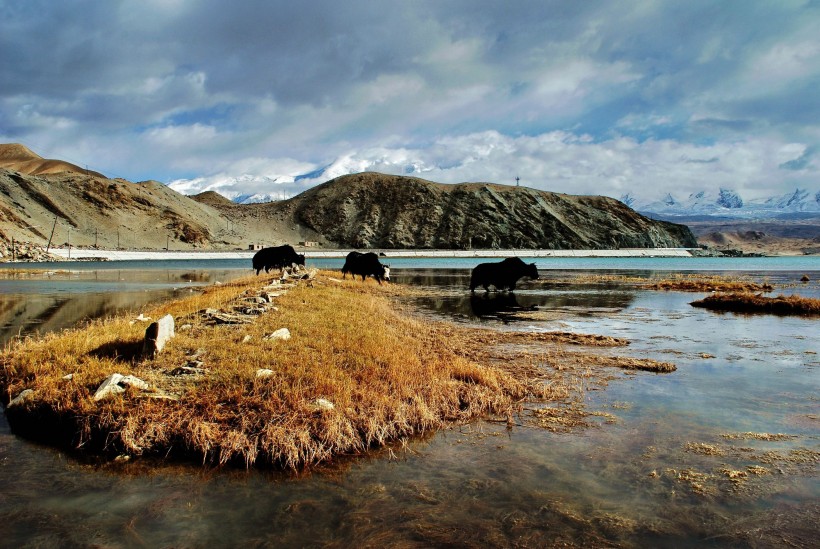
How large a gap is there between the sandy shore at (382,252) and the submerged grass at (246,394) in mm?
109059

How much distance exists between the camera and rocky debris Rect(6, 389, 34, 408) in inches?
352

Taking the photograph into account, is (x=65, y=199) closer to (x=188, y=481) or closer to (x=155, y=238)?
(x=155, y=238)

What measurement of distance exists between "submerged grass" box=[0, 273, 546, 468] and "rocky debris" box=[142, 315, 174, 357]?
175 millimetres

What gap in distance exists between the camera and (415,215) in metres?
199

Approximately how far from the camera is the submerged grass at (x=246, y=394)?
758 centimetres

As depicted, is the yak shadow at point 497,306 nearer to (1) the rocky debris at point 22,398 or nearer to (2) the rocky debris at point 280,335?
(2) the rocky debris at point 280,335

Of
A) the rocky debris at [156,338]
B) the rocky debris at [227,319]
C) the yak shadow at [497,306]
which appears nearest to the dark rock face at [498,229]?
the yak shadow at [497,306]

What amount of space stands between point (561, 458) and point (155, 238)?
16586 centimetres

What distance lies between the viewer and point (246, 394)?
8562mm

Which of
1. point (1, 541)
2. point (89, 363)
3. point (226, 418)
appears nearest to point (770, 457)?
point (226, 418)

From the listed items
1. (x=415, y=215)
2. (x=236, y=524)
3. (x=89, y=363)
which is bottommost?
(x=236, y=524)

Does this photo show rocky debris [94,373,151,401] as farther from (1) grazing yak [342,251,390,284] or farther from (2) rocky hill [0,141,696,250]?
(2) rocky hill [0,141,696,250]

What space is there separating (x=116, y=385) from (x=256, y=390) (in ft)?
7.10

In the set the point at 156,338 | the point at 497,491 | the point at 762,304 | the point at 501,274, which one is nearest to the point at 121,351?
the point at 156,338
